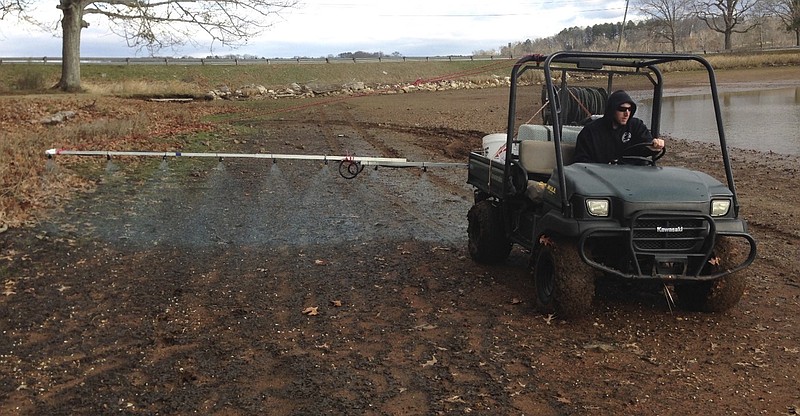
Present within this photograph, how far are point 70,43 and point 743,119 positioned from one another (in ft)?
85.0

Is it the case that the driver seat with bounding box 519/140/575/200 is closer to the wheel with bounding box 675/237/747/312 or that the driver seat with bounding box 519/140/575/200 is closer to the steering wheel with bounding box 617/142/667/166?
the steering wheel with bounding box 617/142/667/166

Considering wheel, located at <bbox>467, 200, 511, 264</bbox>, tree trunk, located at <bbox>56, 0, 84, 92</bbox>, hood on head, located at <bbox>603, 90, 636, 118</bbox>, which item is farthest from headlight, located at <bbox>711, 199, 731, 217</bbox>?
tree trunk, located at <bbox>56, 0, 84, 92</bbox>

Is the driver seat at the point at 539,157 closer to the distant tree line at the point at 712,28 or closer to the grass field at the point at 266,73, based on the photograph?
the grass field at the point at 266,73

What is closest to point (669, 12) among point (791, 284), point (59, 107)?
point (59, 107)

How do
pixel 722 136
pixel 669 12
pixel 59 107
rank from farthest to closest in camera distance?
pixel 669 12, pixel 59 107, pixel 722 136

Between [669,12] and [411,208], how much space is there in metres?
89.8

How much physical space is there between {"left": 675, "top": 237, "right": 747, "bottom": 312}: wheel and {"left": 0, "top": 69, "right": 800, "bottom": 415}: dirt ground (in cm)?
12

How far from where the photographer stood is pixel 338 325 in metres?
5.63

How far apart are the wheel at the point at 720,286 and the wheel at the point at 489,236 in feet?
6.28

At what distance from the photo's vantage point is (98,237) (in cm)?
839

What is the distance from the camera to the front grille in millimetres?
5254

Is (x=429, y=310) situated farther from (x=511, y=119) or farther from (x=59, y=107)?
(x=59, y=107)

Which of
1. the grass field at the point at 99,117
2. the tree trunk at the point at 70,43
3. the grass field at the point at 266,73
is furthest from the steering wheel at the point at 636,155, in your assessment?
the grass field at the point at 266,73

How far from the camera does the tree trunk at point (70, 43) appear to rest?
30.6 metres
